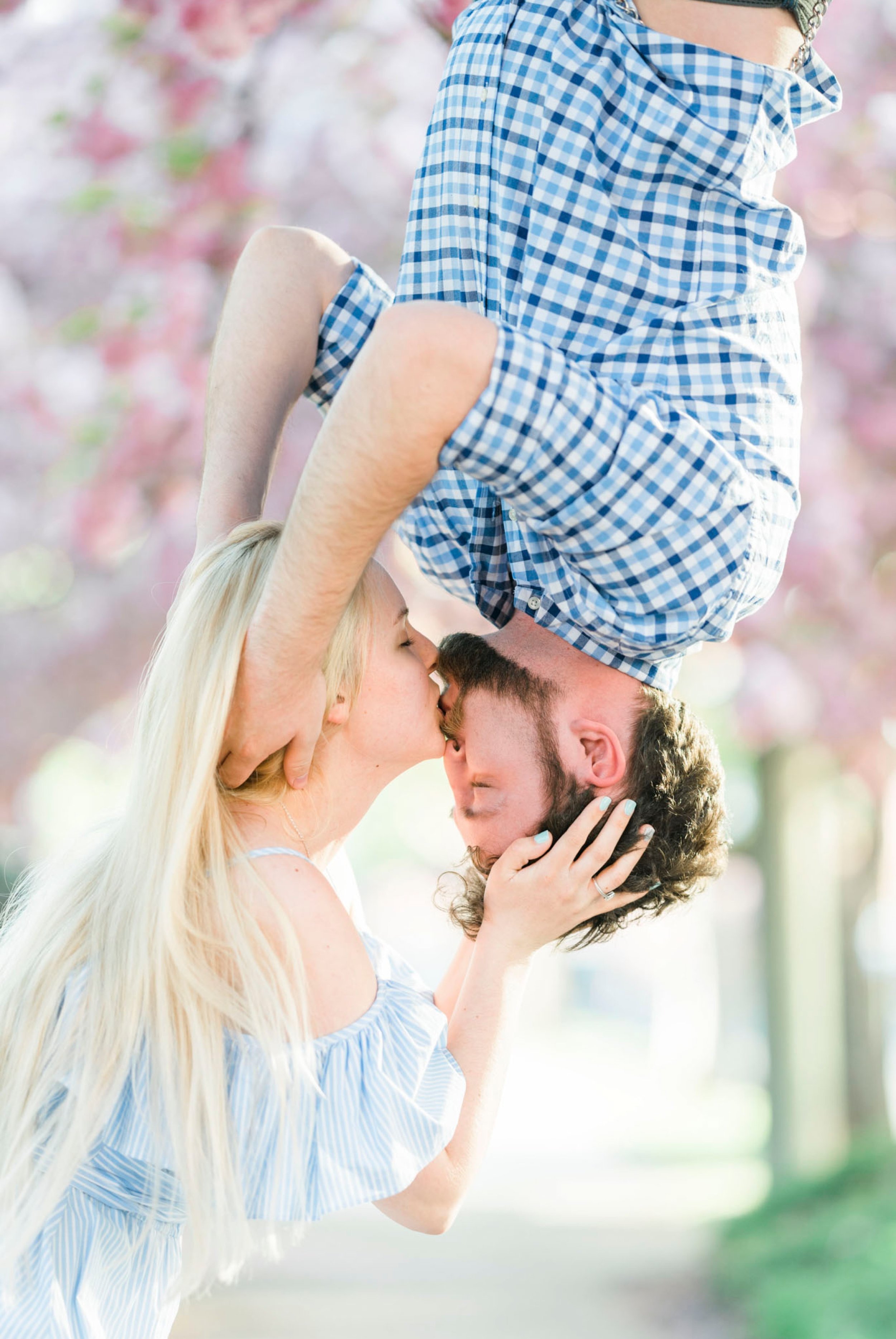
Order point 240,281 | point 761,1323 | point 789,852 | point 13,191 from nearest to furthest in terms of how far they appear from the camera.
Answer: point 240,281 < point 13,191 < point 761,1323 < point 789,852

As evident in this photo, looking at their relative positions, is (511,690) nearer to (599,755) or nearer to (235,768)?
(599,755)

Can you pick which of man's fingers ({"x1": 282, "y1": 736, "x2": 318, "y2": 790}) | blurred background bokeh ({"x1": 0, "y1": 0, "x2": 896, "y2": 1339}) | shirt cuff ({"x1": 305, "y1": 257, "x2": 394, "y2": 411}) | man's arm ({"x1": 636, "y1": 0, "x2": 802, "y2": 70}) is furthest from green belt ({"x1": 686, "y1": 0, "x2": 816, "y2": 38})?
blurred background bokeh ({"x1": 0, "y1": 0, "x2": 896, "y2": 1339})

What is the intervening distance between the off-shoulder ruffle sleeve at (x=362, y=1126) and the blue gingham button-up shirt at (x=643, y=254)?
730mm

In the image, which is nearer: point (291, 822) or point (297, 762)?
point (297, 762)

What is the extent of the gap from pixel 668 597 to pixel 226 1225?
1.13 m

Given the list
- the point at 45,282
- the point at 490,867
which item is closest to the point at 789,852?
the point at 45,282

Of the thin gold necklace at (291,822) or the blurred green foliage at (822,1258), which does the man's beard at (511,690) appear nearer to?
the thin gold necklace at (291,822)

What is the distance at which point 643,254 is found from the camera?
2.09m

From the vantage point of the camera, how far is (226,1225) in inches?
79.9

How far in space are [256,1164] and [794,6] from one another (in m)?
1.93

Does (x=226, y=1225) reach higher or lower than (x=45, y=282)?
lower

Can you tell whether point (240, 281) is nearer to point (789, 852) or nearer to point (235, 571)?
point (235, 571)

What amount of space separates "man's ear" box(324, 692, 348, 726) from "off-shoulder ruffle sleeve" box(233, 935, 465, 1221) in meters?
0.46

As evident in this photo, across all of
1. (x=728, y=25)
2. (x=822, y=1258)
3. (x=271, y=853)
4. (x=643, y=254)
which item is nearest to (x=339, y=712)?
(x=271, y=853)
